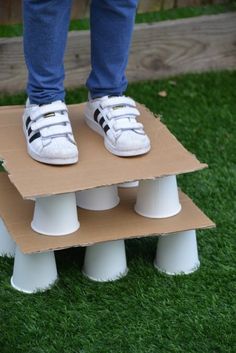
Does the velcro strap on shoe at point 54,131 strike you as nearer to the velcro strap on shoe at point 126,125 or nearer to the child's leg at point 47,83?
the child's leg at point 47,83

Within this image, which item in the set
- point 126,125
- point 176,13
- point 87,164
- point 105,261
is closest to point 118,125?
point 126,125

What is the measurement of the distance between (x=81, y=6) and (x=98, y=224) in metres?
1.60

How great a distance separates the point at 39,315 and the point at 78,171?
0.40m

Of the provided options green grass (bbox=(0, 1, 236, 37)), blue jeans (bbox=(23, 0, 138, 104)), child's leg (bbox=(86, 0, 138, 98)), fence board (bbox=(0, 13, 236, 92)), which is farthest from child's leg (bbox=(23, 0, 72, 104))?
green grass (bbox=(0, 1, 236, 37))

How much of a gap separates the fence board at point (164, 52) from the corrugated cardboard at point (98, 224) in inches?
41.6

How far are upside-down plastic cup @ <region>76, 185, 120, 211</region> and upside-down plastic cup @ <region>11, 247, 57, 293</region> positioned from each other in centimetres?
20

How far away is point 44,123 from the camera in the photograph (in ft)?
8.43

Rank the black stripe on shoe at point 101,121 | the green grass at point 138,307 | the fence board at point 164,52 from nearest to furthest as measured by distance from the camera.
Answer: the green grass at point 138,307, the black stripe on shoe at point 101,121, the fence board at point 164,52

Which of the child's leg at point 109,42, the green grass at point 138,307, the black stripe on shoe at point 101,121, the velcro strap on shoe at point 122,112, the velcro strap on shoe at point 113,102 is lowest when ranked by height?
the green grass at point 138,307

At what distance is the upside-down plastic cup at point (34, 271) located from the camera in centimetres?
253

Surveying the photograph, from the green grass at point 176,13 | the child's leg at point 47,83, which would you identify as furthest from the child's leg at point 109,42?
the green grass at point 176,13

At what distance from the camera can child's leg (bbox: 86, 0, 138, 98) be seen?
102 inches

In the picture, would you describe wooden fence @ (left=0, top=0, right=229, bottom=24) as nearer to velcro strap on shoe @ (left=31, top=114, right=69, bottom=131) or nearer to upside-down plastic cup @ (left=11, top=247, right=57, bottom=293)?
velcro strap on shoe @ (left=31, top=114, right=69, bottom=131)

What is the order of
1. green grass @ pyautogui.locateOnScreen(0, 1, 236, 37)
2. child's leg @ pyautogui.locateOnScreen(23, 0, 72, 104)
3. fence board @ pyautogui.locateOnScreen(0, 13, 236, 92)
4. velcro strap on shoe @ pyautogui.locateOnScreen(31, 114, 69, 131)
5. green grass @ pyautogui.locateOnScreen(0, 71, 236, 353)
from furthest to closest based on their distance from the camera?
green grass @ pyautogui.locateOnScreen(0, 1, 236, 37) < fence board @ pyautogui.locateOnScreen(0, 13, 236, 92) < velcro strap on shoe @ pyautogui.locateOnScreen(31, 114, 69, 131) < child's leg @ pyautogui.locateOnScreen(23, 0, 72, 104) < green grass @ pyautogui.locateOnScreen(0, 71, 236, 353)
